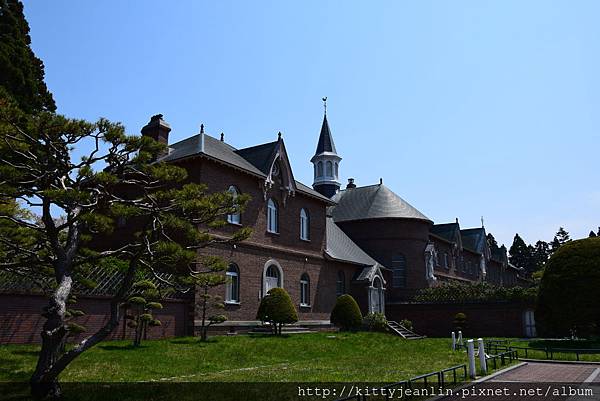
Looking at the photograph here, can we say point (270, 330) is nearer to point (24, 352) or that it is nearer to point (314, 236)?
point (314, 236)

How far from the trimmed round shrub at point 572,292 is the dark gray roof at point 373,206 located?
1854 cm

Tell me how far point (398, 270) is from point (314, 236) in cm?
1239

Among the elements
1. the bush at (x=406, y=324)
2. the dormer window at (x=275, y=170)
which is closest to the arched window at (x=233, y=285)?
the dormer window at (x=275, y=170)

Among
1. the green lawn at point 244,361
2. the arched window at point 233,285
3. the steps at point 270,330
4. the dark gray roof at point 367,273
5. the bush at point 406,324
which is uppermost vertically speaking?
the dark gray roof at point 367,273

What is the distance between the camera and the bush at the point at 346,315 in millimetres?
30141

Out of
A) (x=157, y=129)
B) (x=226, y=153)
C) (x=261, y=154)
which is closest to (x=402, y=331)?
A: (x=261, y=154)

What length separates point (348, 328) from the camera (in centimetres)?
3081

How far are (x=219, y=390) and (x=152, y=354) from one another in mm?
6041

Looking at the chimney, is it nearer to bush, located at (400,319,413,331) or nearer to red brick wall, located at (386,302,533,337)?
bush, located at (400,319,413,331)

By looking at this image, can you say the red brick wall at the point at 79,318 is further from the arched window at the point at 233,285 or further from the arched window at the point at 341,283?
the arched window at the point at 341,283

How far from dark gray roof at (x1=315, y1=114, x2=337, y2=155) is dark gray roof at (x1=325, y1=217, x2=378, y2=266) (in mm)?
11186

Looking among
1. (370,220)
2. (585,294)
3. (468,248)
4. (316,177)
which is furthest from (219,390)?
(468,248)

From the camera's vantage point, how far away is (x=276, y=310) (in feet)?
80.9

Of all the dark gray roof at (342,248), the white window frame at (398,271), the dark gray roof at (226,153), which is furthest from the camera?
the white window frame at (398,271)
